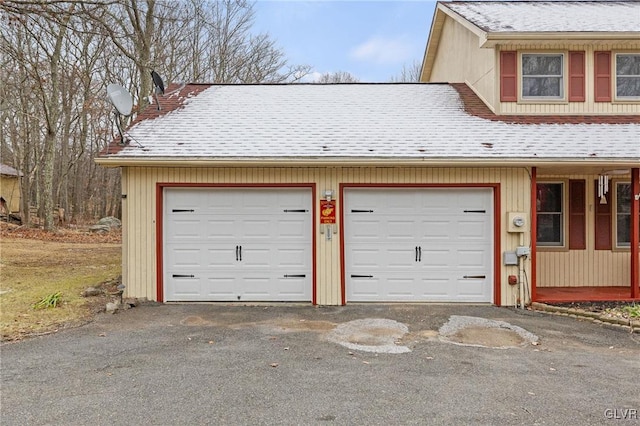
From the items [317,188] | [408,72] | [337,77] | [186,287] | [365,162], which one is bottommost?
[186,287]

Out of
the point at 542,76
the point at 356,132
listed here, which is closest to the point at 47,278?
the point at 356,132

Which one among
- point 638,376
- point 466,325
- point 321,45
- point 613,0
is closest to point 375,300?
point 466,325

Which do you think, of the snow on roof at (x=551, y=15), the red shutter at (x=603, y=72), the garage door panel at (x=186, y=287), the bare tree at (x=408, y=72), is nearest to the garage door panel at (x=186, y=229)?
the garage door panel at (x=186, y=287)

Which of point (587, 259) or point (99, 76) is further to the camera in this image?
point (99, 76)

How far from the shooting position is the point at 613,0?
1201cm

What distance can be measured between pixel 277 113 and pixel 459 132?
12.6ft

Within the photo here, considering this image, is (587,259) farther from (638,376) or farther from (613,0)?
(613,0)

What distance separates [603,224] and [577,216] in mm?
562

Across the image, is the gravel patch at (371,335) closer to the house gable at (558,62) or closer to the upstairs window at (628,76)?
the house gable at (558,62)

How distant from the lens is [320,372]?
4.70 meters

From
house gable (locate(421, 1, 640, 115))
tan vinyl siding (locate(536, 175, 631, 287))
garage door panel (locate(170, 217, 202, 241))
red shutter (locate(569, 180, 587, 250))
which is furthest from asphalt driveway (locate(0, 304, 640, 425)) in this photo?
house gable (locate(421, 1, 640, 115))

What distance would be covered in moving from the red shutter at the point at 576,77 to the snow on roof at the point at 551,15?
54cm

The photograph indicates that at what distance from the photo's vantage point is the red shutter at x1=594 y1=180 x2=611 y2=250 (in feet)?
29.6

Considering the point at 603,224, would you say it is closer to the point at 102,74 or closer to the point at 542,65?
the point at 542,65
